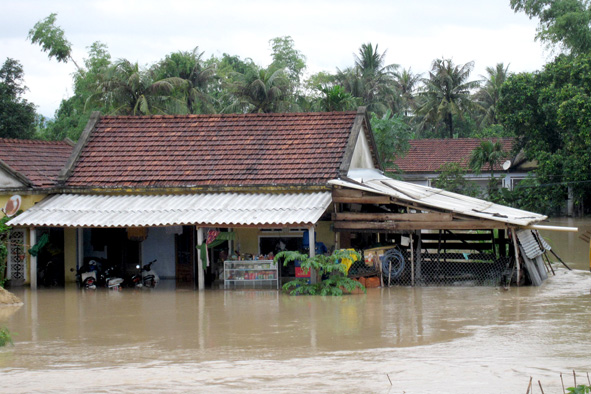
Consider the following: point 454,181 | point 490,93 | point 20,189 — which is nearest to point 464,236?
point 20,189

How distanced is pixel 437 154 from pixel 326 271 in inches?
945

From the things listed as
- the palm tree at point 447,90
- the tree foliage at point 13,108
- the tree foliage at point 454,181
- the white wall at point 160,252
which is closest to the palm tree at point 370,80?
the palm tree at point 447,90

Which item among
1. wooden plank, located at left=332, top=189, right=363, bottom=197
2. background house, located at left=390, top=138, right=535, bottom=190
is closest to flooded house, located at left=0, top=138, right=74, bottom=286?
wooden plank, located at left=332, top=189, right=363, bottom=197

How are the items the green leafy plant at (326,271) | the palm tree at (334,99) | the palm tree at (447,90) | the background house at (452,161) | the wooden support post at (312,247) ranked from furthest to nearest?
1. the palm tree at (447,90)
2. the background house at (452,161)
3. the palm tree at (334,99)
4. the wooden support post at (312,247)
5. the green leafy plant at (326,271)

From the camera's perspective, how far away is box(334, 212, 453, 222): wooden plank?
1689cm

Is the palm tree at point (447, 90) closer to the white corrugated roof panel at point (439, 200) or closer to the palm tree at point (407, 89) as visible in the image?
the palm tree at point (407, 89)

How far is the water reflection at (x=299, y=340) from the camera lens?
9352 mm

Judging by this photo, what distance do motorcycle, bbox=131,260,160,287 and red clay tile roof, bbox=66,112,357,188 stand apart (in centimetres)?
220

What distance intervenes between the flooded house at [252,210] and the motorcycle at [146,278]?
0.55 metres

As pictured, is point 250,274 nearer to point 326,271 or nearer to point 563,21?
point 326,271

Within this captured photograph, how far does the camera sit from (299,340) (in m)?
11.9

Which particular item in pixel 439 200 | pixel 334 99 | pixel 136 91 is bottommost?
pixel 439 200

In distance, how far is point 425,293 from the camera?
16.5 meters

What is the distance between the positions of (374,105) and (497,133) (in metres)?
7.09
